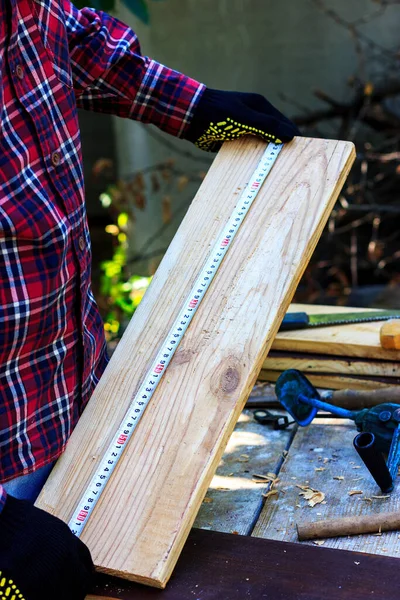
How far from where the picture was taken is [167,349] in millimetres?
1934

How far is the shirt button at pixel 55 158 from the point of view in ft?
5.89

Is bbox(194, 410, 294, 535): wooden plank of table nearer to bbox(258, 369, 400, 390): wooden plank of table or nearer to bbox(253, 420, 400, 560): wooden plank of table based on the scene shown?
bbox(253, 420, 400, 560): wooden plank of table

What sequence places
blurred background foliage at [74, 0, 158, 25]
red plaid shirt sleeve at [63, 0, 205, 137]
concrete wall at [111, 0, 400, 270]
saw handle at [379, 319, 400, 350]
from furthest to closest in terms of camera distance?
concrete wall at [111, 0, 400, 270] → blurred background foliage at [74, 0, 158, 25] → saw handle at [379, 319, 400, 350] → red plaid shirt sleeve at [63, 0, 205, 137]

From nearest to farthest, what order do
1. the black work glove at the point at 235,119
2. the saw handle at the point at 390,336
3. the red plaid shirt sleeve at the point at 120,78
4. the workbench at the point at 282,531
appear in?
the workbench at the point at 282,531, the red plaid shirt sleeve at the point at 120,78, the black work glove at the point at 235,119, the saw handle at the point at 390,336

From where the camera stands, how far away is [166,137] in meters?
5.99

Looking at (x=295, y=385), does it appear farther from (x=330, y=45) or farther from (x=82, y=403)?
(x=330, y=45)

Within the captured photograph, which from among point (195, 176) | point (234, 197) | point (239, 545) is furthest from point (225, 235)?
point (195, 176)

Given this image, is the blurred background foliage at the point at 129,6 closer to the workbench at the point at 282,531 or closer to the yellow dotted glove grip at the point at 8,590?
the workbench at the point at 282,531

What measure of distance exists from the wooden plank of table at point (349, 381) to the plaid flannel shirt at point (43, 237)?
0.85 metres

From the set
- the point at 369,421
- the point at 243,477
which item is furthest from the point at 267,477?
the point at 369,421

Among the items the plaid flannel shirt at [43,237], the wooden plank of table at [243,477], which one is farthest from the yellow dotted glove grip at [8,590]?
the wooden plank of table at [243,477]

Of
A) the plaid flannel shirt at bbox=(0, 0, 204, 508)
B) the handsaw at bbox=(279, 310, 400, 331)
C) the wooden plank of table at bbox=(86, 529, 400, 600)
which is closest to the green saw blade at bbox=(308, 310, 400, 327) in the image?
the handsaw at bbox=(279, 310, 400, 331)

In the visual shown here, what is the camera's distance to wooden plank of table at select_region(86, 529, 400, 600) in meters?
1.52

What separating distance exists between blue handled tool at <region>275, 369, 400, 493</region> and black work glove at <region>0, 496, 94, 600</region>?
69cm
